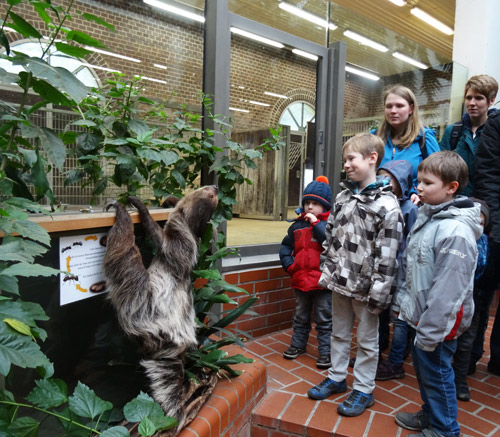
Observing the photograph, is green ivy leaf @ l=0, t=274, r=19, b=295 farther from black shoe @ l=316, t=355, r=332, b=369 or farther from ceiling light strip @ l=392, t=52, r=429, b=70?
ceiling light strip @ l=392, t=52, r=429, b=70

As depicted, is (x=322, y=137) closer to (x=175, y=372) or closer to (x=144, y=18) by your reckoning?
(x=144, y=18)

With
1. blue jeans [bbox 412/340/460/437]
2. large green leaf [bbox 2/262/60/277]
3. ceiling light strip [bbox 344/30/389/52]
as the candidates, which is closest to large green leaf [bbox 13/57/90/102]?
large green leaf [bbox 2/262/60/277]

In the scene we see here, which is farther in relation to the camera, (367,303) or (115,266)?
(367,303)

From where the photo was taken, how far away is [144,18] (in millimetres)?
3205

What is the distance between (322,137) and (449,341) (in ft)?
9.49

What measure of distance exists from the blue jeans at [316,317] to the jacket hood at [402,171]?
1.05 metres

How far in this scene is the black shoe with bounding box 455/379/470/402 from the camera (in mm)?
2683

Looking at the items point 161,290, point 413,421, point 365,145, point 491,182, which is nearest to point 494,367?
point 413,421

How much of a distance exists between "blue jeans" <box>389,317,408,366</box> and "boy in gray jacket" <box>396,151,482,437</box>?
0.67 m

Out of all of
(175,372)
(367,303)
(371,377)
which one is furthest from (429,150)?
(175,372)

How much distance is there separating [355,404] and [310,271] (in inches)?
42.1

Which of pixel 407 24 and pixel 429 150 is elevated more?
pixel 407 24

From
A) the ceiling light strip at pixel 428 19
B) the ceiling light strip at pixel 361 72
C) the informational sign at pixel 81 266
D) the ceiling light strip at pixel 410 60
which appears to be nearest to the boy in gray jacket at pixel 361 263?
the informational sign at pixel 81 266

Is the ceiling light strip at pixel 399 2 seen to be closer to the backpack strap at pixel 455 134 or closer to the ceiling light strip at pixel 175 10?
the backpack strap at pixel 455 134
